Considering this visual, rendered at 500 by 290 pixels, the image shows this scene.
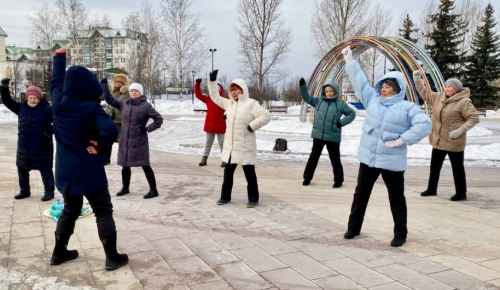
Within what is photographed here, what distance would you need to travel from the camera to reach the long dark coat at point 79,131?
10.6ft

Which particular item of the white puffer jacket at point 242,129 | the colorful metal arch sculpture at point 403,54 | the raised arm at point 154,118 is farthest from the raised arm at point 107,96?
the colorful metal arch sculpture at point 403,54

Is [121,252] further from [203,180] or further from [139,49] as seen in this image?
[139,49]

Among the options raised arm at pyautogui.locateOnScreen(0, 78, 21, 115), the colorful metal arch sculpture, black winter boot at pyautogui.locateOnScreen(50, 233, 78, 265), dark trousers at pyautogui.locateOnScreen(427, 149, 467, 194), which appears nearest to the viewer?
Answer: black winter boot at pyautogui.locateOnScreen(50, 233, 78, 265)

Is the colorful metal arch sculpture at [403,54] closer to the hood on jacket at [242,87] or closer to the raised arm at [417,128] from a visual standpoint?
the hood on jacket at [242,87]

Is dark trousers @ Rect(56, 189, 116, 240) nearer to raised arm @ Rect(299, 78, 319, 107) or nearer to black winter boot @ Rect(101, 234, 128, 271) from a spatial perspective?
black winter boot @ Rect(101, 234, 128, 271)

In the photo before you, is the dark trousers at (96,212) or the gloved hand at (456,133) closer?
the dark trousers at (96,212)

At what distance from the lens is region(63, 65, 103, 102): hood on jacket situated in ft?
10.5

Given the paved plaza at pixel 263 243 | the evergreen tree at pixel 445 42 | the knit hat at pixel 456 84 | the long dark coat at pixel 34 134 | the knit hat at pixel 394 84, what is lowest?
the paved plaza at pixel 263 243

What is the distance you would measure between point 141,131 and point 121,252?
216 cm

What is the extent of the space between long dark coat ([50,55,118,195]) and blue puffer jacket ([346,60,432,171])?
2369mm

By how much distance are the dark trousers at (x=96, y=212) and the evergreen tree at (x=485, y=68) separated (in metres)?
42.2

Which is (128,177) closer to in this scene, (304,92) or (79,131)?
(304,92)

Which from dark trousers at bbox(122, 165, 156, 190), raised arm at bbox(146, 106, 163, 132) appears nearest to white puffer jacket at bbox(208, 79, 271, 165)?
raised arm at bbox(146, 106, 163, 132)

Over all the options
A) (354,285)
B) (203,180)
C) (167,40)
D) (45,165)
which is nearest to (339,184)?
(203,180)
